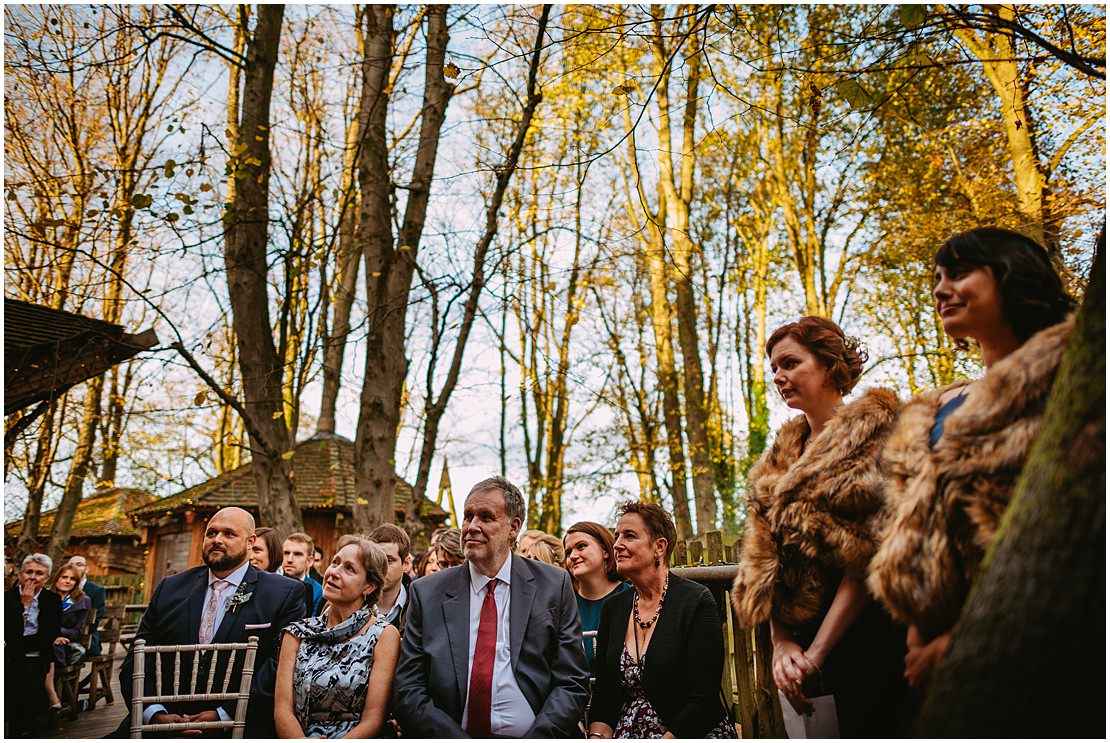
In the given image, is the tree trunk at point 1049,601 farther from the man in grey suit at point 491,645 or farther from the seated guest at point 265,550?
the seated guest at point 265,550

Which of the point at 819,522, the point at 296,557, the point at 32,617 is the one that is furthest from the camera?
the point at 32,617

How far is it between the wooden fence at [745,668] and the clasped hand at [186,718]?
7.92 ft

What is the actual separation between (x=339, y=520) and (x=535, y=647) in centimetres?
1559

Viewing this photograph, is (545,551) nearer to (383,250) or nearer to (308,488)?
(383,250)

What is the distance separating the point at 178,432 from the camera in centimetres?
2444

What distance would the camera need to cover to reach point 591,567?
4.62m

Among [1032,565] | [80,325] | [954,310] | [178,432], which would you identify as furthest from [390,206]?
[178,432]

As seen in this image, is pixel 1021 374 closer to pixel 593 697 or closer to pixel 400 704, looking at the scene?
pixel 593 697

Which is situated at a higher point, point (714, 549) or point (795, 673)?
point (714, 549)

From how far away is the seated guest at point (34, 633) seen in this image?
6.38m

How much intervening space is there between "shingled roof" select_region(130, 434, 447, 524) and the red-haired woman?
15.3 m

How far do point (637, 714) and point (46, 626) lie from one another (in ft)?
21.7

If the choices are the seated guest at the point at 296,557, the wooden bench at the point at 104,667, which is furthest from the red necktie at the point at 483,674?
the wooden bench at the point at 104,667

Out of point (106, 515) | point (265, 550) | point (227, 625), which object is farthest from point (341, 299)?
point (106, 515)
